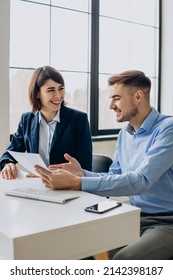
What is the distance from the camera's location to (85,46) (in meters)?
3.38

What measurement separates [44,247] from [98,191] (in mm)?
545

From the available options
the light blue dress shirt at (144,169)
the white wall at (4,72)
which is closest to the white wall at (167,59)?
the white wall at (4,72)

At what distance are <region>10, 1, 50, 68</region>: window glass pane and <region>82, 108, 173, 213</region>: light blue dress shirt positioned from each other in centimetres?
138

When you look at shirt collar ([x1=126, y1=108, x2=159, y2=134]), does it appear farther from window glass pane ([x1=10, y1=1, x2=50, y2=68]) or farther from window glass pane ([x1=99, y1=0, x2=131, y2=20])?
window glass pane ([x1=99, y1=0, x2=131, y2=20])

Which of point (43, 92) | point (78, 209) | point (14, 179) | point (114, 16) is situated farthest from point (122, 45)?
point (78, 209)

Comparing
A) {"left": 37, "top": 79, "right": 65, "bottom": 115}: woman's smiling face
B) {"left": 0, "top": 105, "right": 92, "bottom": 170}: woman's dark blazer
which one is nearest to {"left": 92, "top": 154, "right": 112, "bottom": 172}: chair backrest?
{"left": 0, "top": 105, "right": 92, "bottom": 170}: woman's dark blazer

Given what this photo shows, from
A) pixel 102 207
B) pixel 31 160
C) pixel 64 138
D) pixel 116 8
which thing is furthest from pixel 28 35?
pixel 102 207

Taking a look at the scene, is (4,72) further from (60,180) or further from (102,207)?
(102,207)

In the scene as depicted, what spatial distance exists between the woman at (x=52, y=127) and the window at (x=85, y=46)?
75cm

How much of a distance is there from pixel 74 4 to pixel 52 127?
1674mm

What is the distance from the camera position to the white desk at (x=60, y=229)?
36.9 inches

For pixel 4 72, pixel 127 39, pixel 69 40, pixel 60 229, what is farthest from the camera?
pixel 127 39
